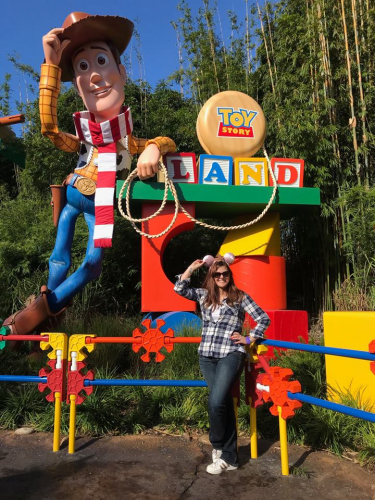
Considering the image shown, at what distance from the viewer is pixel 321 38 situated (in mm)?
6477

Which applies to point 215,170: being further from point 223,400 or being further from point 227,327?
point 223,400

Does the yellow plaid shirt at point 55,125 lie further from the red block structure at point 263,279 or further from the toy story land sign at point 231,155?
the red block structure at point 263,279

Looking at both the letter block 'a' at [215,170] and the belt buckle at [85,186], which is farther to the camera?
the letter block 'a' at [215,170]

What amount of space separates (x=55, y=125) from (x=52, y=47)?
0.85 meters

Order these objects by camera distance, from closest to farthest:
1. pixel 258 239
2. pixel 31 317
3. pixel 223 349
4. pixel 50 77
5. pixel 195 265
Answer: pixel 223 349, pixel 195 265, pixel 50 77, pixel 31 317, pixel 258 239

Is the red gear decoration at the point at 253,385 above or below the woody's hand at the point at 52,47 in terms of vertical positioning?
below

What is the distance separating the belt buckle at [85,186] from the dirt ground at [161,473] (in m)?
2.89

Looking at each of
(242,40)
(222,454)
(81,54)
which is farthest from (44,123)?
(242,40)

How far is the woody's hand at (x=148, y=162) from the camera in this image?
5.18 metres

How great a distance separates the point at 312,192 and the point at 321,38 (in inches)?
96.1

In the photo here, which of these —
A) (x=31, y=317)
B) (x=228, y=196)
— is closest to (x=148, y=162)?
(x=228, y=196)

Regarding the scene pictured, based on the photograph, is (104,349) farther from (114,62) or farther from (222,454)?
(114,62)

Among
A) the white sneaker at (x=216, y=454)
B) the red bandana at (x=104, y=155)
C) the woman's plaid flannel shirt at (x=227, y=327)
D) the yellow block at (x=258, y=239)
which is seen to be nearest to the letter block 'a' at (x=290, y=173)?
the yellow block at (x=258, y=239)

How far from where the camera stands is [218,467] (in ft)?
9.17
